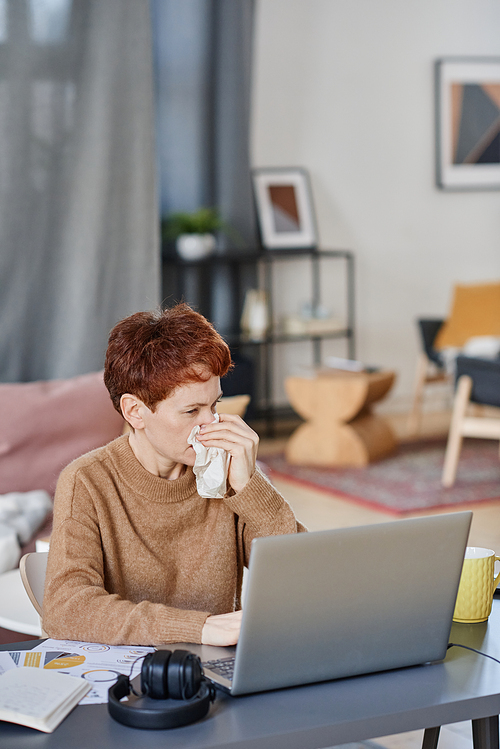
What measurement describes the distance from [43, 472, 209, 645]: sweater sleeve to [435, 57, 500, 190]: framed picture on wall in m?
5.63

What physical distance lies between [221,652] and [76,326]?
257cm

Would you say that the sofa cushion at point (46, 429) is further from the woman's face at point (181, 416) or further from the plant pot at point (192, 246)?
the plant pot at point (192, 246)

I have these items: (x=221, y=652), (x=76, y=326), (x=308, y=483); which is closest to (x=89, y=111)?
(x=76, y=326)

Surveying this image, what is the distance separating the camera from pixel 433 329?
582 cm

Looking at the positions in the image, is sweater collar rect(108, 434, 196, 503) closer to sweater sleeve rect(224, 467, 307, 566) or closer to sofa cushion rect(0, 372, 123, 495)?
sweater sleeve rect(224, 467, 307, 566)

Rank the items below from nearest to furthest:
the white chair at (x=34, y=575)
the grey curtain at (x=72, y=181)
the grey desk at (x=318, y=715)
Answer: the grey desk at (x=318, y=715) < the white chair at (x=34, y=575) < the grey curtain at (x=72, y=181)

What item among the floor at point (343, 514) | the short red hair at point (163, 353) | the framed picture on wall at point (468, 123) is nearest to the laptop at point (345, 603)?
the short red hair at point (163, 353)

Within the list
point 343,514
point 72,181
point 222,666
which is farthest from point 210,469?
point 343,514

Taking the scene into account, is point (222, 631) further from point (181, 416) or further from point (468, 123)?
point (468, 123)

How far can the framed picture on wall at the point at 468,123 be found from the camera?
6.48 meters

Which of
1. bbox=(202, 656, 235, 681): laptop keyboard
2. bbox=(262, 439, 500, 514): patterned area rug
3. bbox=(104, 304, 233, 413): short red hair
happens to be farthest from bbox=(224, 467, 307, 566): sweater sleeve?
bbox=(262, 439, 500, 514): patterned area rug

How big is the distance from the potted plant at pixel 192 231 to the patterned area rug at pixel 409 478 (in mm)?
1271

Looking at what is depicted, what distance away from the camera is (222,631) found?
1171 mm

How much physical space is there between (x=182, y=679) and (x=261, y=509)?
19.0 inches
